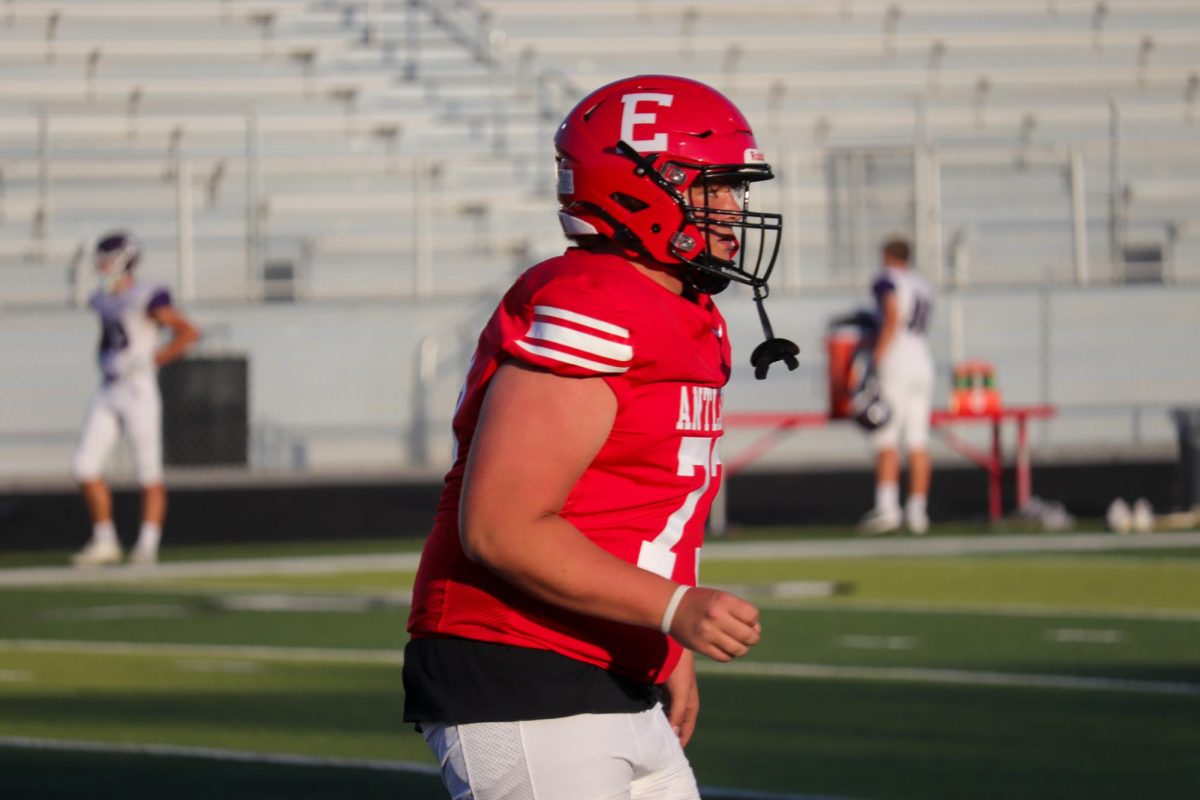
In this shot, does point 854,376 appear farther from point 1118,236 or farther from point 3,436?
point 3,436

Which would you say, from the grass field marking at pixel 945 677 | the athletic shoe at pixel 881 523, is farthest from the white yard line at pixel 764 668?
the athletic shoe at pixel 881 523

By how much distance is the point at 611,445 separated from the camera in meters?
2.67

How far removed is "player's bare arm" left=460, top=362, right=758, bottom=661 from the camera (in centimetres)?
255

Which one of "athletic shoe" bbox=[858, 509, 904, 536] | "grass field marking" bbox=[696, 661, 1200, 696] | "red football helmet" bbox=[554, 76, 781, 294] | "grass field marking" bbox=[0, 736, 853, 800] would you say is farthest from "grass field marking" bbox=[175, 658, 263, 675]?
"athletic shoe" bbox=[858, 509, 904, 536]

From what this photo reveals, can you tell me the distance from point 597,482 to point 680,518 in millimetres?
165

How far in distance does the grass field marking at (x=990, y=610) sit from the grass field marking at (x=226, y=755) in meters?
3.84

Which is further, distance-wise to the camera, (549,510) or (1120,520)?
(1120,520)

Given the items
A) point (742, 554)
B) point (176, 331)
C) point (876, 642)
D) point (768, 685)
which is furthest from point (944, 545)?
point (768, 685)

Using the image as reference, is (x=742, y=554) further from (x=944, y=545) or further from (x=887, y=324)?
(x=887, y=324)

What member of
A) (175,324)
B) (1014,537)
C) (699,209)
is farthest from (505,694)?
(1014,537)

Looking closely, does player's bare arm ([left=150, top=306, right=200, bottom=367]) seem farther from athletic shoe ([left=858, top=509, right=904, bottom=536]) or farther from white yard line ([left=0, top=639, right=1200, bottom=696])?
athletic shoe ([left=858, top=509, right=904, bottom=536])

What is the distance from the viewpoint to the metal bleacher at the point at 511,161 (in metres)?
18.9

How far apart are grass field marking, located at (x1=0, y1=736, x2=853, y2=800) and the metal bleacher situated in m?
12.4

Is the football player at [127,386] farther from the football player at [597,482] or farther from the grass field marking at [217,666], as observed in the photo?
the football player at [597,482]
